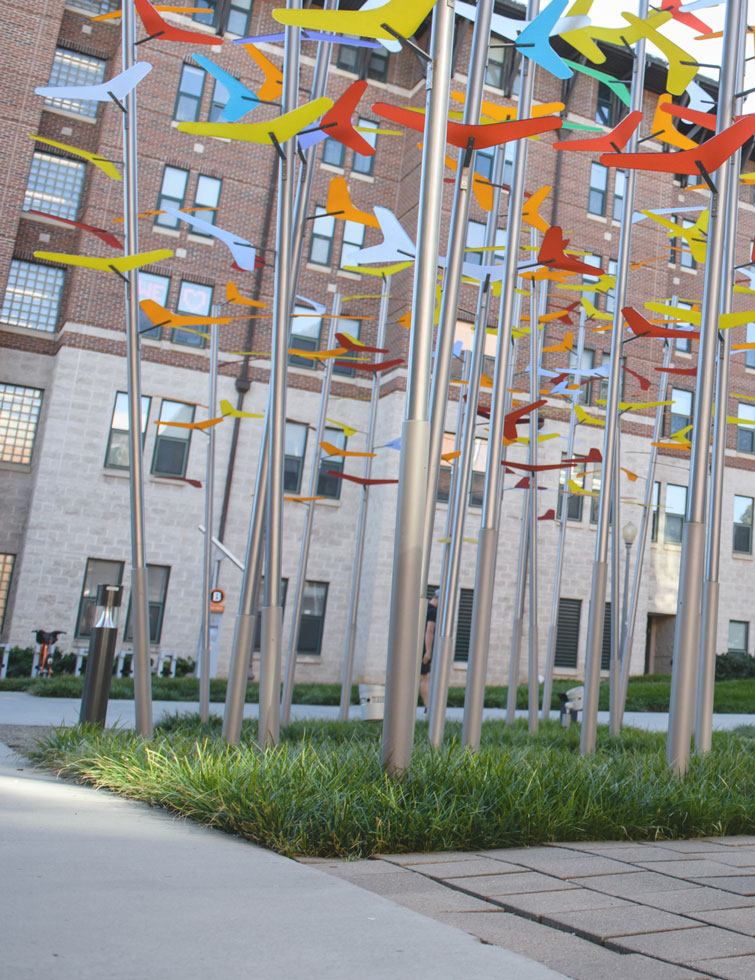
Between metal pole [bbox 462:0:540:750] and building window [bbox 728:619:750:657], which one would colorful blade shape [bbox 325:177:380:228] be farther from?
building window [bbox 728:619:750:657]

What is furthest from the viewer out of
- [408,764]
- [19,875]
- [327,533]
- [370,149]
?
[327,533]

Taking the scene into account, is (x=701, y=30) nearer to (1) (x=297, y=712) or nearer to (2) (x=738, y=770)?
(2) (x=738, y=770)

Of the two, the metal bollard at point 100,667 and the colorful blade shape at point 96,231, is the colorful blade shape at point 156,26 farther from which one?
the metal bollard at point 100,667

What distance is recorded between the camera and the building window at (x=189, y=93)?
2500 centimetres

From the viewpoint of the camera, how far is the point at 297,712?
48.2 feet

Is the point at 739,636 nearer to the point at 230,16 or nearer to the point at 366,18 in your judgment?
the point at 230,16

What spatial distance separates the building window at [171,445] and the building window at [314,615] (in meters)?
4.72

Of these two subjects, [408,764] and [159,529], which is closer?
[408,764]

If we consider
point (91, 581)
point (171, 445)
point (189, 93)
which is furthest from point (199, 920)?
point (189, 93)

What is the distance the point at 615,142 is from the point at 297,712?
10.3 metres

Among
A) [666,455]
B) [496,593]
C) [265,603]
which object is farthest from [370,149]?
[666,455]

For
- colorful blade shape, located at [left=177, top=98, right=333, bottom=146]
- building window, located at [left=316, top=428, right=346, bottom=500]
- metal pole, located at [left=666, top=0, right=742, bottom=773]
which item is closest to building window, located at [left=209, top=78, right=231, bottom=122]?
building window, located at [left=316, top=428, right=346, bottom=500]

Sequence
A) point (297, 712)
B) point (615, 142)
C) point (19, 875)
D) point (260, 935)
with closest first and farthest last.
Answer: point (260, 935) → point (19, 875) → point (615, 142) → point (297, 712)

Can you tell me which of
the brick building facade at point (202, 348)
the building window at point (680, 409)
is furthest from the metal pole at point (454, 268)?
the building window at point (680, 409)
